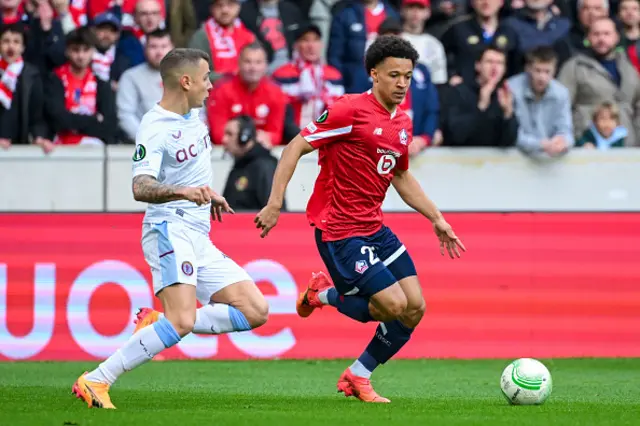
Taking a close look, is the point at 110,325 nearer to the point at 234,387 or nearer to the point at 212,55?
the point at 234,387

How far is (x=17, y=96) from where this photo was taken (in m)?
13.5

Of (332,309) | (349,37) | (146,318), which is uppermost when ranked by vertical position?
(349,37)

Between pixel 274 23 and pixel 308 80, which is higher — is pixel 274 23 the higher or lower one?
the higher one

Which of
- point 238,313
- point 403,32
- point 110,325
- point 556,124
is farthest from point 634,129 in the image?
point 238,313

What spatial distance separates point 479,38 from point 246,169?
3695 mm

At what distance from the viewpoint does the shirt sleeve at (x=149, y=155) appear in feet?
24.6

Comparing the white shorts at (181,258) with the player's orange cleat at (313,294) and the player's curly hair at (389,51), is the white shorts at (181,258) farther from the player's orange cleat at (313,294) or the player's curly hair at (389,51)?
the player's curly hair at (389,51)

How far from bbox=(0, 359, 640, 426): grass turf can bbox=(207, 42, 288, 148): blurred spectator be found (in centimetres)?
299

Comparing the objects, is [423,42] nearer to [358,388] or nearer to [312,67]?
[312,67]

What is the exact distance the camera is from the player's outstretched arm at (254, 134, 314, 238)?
775 cm

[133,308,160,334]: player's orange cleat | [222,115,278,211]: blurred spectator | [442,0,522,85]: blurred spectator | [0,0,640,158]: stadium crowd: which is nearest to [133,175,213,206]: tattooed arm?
[133,308,160,334]: player's orange cleat

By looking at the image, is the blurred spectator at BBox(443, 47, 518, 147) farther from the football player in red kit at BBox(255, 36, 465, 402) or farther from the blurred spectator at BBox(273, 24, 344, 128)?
the football player in red kit at BBox(255, 36, 465, 402)

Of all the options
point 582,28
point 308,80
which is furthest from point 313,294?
point 582,28

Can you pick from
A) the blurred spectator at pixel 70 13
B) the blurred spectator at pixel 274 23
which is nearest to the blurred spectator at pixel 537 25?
the blurred spectator at pixel 274 23
